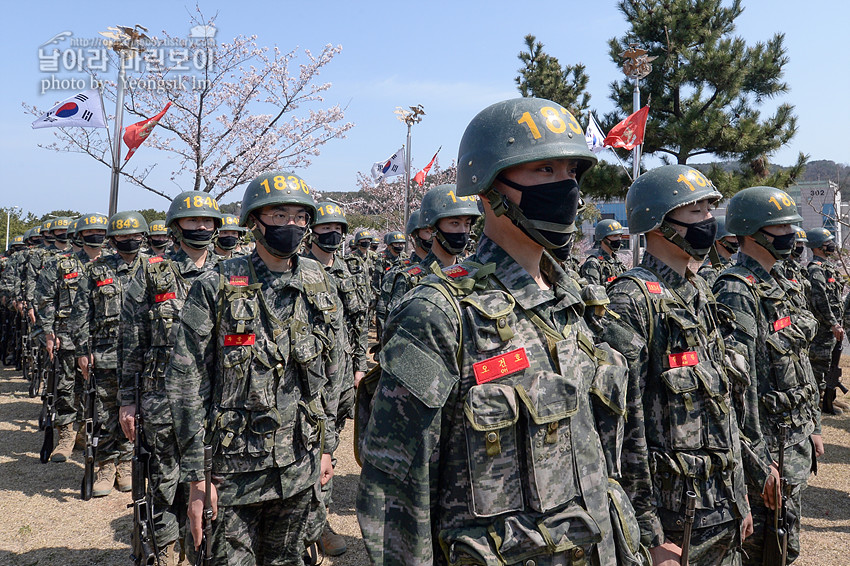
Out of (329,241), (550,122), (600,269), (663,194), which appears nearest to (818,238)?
(600,269)

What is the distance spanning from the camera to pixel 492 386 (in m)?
1.86

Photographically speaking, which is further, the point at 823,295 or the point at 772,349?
the point at 823,295

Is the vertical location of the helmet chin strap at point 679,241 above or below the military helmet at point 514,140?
below

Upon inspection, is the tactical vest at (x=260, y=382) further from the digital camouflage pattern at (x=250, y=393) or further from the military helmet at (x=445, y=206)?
the military helmet at (x=445, y=206)

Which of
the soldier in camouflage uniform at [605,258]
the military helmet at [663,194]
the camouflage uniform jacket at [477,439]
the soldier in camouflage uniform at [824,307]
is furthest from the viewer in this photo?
the soldier in camouflage uniform at [605,258]

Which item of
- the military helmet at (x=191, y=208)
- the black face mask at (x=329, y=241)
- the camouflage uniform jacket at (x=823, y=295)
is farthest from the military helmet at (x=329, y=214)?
the camouflage uniform jacket at (x=823, y=295)

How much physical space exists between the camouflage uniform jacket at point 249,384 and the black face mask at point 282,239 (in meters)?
0.15

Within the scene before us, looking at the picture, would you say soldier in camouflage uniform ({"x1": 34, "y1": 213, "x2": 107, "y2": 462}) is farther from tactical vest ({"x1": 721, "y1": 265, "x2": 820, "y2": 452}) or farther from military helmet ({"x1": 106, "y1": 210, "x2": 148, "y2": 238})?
tactical vest ({"x1": 721, "y1": 265, "x2": 820, "y2": 452})

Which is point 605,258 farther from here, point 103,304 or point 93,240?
point 93,240

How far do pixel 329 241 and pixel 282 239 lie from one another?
4409 millimetres

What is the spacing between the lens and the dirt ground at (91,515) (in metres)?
5.58

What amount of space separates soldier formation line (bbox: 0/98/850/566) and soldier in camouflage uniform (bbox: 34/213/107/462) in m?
1.85

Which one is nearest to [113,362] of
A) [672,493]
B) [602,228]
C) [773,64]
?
[672,493]

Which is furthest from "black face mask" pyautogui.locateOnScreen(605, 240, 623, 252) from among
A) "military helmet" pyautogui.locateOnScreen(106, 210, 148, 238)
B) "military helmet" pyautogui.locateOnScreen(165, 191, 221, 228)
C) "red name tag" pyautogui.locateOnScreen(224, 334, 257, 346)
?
"red name tag" pyautogui.locateOnScreen(224, 334, 257, 346)
